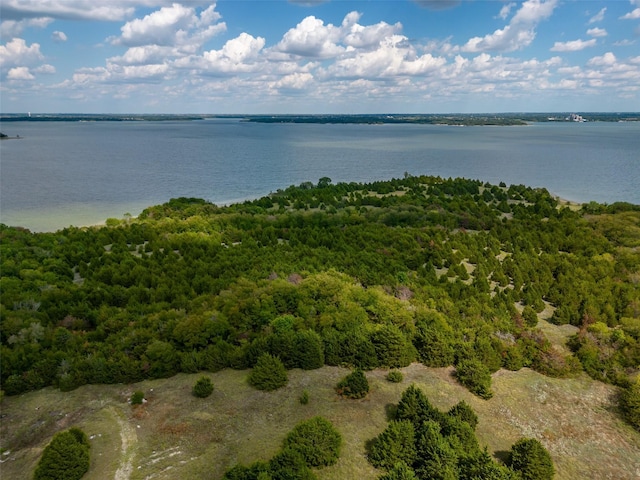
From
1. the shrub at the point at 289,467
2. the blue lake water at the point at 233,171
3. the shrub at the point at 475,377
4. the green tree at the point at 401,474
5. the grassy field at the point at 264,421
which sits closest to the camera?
the green tree at the point at 401,474

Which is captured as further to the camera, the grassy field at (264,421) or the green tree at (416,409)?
the green tree at (416,409)

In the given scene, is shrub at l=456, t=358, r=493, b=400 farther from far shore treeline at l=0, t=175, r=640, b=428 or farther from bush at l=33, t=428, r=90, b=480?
bush at l=33, t=428, r=90, b=480

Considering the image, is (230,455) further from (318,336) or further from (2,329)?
(2,329)

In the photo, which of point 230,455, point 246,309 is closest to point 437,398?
point 230,455

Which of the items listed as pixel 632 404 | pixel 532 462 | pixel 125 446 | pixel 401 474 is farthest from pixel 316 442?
pixel 632 404

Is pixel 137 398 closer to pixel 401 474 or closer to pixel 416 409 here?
pixel 401 474

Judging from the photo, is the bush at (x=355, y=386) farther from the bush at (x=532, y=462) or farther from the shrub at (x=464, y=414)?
the bush at (x=532, y=462)

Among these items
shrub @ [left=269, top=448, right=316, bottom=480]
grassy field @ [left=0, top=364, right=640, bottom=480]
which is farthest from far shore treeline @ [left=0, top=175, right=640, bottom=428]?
shrub @ [left=269, top=448, right=316, bottom=480]

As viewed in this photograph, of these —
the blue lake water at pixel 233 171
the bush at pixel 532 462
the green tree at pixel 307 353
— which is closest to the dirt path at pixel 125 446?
the green tree at pixel 307 353
